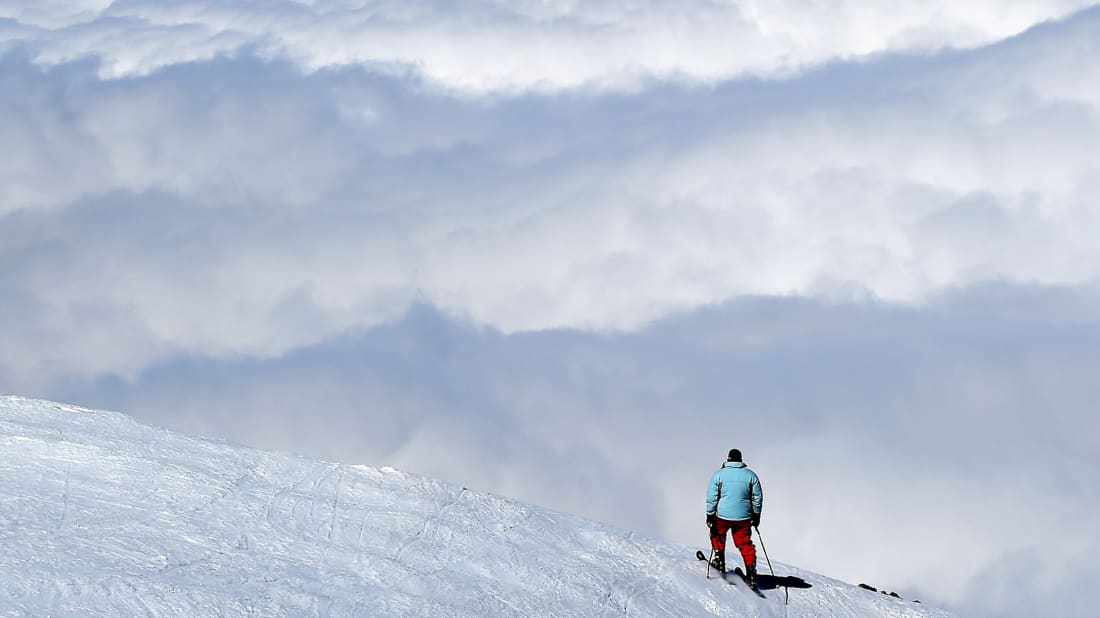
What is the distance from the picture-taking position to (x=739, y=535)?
57.7 feet

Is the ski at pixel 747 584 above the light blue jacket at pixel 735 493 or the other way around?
the other way around

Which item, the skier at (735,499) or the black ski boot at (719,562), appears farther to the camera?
the black ski boot at (719,562)

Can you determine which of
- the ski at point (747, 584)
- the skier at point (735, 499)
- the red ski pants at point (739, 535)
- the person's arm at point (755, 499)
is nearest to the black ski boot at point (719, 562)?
the red ski pants at point (739, 535)

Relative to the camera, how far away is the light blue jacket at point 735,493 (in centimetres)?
1731

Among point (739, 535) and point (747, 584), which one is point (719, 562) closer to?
point (747, 584)

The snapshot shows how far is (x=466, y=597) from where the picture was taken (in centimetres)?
1641

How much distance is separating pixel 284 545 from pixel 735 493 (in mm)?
6406

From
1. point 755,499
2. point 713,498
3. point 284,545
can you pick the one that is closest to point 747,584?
point 755,499

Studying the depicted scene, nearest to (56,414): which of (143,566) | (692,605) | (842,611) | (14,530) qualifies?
(14,530)

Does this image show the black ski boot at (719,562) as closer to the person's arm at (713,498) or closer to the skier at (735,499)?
the skier at (735,499)

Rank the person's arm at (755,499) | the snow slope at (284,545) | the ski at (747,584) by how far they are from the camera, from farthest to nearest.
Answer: the ski at (747,584), the person's arm at (755,499), the snow slope at (284,545)

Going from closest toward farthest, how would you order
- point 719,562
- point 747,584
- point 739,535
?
1. point 739,535
2. point 747,584
3. point 719,562

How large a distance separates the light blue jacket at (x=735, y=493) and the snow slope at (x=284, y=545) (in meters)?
1.42

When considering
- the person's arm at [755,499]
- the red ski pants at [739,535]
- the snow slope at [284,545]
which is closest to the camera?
the snow slope at [284,545]
